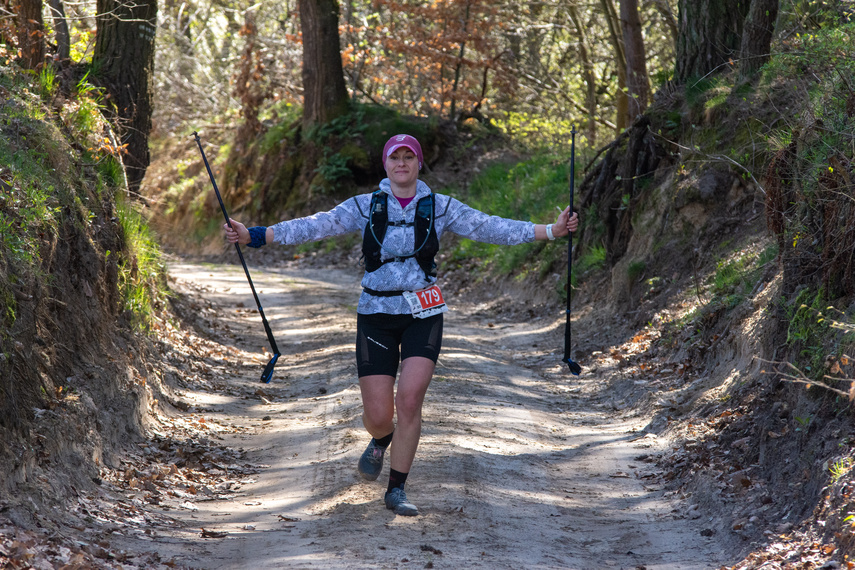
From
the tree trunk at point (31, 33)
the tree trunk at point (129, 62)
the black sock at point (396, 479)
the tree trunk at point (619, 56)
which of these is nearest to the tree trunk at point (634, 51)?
the tree trunk at point (619, 56)

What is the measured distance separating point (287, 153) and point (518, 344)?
13.5 meters

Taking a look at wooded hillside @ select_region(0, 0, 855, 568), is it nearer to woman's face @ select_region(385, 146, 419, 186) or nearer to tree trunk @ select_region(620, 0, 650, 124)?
tree trunk @ select_region(620, 0, 650, 124)

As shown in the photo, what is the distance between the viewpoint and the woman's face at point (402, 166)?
553 cm

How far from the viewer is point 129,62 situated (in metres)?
10.7

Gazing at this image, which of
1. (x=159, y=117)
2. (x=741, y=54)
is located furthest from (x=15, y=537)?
(x=159, y=117)

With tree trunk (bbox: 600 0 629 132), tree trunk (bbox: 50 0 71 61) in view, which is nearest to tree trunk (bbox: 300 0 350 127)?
tree trunk (bbox: 600 0 629 132)

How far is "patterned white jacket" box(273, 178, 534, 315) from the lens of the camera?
5512mm

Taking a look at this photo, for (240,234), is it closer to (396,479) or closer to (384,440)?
(384,440)

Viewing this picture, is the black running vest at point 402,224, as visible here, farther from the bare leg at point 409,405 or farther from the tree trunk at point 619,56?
the tree trunk at point 619,56

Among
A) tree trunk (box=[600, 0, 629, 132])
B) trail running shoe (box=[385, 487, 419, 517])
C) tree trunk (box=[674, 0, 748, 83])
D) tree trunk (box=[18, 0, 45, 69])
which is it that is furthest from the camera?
tree trunk (box=[600, 0, 629, 132])

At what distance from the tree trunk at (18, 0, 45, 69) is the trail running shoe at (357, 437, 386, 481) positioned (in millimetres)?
5927

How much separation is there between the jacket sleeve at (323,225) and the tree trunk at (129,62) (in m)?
5.53

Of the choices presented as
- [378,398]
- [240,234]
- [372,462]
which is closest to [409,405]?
[378,398]

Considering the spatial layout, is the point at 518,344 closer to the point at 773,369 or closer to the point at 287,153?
the point at 773,369
